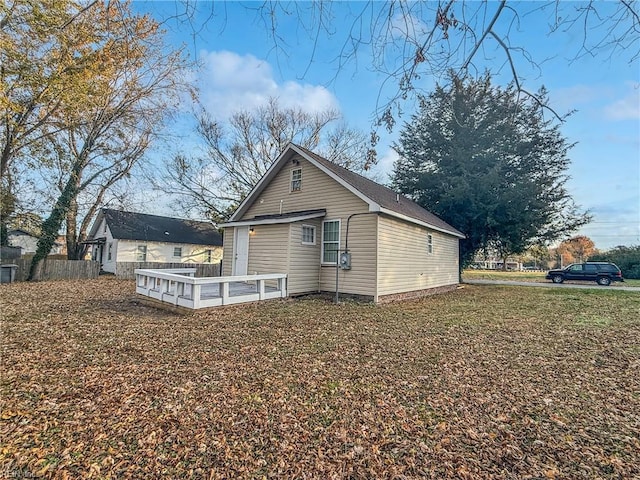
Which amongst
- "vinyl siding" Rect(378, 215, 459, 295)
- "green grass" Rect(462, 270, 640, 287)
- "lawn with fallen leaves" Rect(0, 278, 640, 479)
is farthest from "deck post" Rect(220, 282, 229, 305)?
"green grass" Rect(462, 270, 640, 287)

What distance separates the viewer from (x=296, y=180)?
1239 centimetres

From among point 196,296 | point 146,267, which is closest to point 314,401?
point 196,296

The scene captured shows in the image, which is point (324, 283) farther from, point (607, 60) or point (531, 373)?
point (607, 60)

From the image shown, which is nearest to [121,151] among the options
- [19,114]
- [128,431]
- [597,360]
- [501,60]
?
[19,114]

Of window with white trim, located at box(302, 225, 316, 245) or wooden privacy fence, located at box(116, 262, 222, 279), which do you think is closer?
window with white trim, located at box(302, 225, 316, 245)

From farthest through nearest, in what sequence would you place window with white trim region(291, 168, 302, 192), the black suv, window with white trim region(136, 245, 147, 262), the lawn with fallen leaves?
window with white trim region(136, 245, 147, 262) < the black suv < window with white trim region(291, 168, 302, 192) < the lawn with fallen leaves

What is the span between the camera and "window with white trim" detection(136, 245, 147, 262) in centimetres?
2369

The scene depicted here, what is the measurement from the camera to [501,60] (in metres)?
2.61

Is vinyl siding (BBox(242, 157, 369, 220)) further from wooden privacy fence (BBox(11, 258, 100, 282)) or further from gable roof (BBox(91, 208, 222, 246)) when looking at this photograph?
gable roof (BBox(91, 208, 222, 246))

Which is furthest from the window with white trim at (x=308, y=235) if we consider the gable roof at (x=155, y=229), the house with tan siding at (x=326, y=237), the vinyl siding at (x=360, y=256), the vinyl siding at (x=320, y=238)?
the gable roof at (x=155, y=229)

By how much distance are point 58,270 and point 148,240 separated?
7.79 metres

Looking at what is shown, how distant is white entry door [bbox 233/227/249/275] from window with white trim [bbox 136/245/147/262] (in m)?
15.4

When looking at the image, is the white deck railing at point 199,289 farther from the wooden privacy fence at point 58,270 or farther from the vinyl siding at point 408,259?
the wooden privacy fence at point 58,270

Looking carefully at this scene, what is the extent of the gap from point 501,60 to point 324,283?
9.28m
